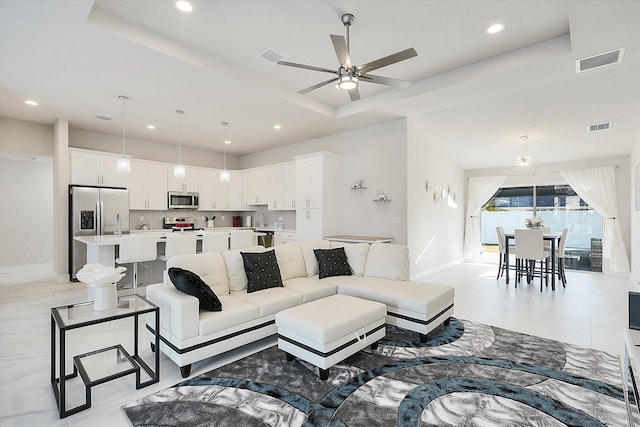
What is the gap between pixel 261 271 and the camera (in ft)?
11.5

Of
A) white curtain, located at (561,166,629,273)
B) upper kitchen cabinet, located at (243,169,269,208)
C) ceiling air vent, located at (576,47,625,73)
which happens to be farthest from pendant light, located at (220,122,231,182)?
white curtain, located at (561,166,629,273)

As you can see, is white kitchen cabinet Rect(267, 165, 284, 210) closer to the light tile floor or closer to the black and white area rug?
the light tile floor

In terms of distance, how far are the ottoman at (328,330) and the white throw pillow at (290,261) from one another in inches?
41.4

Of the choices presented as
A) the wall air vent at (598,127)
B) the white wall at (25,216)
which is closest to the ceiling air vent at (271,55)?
the wall air vent at (598,127)

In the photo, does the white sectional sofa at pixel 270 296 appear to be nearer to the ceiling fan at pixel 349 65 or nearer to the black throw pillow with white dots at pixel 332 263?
the black throw pillow with white dots at pixel 332 263

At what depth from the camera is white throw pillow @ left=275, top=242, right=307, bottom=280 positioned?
3.96m

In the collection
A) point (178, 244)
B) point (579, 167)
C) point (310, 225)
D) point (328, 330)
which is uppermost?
point (579, 167)

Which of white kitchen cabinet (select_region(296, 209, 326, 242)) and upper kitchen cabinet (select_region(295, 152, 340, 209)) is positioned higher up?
upper kitchen cabinet (select_region(295, 152, 340, 209))

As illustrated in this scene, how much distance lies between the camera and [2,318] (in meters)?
3.83

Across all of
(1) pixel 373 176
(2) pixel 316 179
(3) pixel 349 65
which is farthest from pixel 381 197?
(3) pixel 349 65

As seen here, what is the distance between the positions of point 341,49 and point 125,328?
3.72m

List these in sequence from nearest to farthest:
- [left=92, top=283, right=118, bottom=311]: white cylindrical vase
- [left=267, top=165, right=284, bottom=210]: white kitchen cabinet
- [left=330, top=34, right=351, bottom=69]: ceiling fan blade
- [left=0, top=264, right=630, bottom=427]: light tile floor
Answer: [left=0, top=264, right=630, bottom=427]: light tile floor
[left=92, top=283, right=118, bottom=311]: white cylindrical vase
[left=330, top=34, right=351, bottom=69]: ceiling fan blade
[left=267, top=165, right=284, bottom=210]: white kitchen cabinet

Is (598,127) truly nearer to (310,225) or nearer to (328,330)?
(310,225)

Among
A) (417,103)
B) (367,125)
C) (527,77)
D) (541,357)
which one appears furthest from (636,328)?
(367,125)
